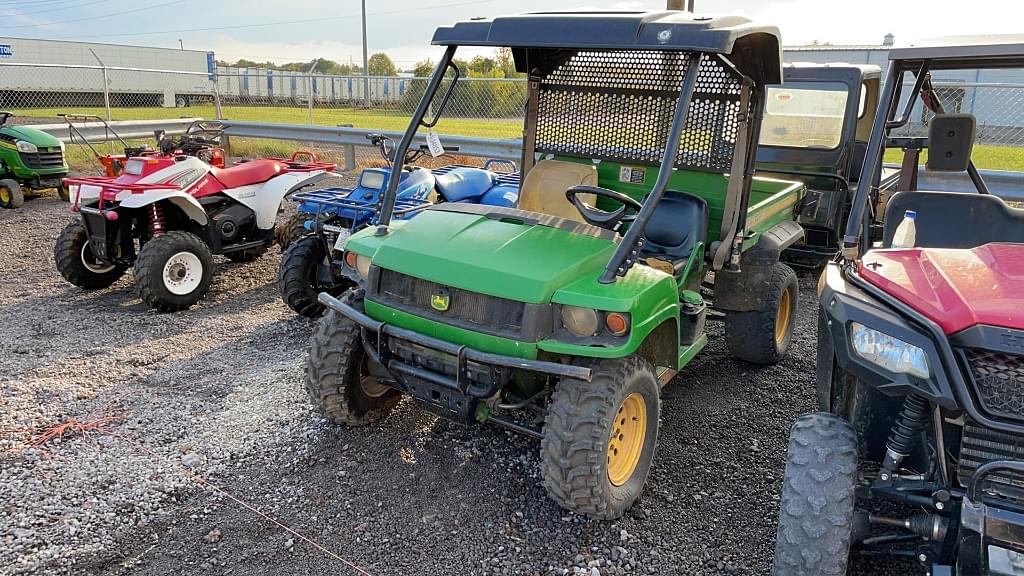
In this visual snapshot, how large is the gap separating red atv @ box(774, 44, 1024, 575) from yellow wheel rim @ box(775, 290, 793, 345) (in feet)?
7.03

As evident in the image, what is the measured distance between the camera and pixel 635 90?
14.0ft

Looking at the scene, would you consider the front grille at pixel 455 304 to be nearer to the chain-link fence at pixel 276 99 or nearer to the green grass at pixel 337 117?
the chain-link fence at pixel 276 99

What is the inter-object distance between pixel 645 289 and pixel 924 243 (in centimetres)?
121

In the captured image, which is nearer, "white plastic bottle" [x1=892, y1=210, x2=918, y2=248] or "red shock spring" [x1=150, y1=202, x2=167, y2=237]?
"white plastic bottle" [x1=892, y1=210, x2=918, y2=248]

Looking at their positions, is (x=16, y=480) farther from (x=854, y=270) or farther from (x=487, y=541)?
(x=854, y=270)

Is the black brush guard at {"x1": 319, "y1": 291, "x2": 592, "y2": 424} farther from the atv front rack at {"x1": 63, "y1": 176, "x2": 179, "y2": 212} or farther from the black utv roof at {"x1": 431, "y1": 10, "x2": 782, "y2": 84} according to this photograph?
the atv front rack at {"x1": 63, "y1": 176, "x2": 179, "y2": 212}

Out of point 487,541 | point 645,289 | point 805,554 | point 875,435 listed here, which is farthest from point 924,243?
point 487,541

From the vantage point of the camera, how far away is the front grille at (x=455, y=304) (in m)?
3.03

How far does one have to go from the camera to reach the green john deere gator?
2.98 metres

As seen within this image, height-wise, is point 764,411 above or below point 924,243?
below

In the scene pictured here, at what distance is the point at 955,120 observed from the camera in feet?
11.5

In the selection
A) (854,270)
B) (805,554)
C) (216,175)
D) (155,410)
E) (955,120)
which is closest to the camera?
(805,554)

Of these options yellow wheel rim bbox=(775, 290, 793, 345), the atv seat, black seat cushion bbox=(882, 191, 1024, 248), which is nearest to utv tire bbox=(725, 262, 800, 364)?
yellow wheel rim bbox=(775, 290, 793, 345)

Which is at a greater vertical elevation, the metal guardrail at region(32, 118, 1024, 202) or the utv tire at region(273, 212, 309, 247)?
the metal guardrail at region(32, 118, 1024, 202)
